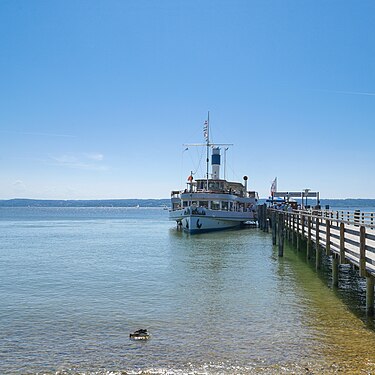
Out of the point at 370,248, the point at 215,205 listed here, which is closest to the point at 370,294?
the point at 370,248

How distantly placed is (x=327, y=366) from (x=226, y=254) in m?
19.8

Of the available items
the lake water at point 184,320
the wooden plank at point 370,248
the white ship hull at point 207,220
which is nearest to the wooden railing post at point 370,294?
the lake water at point 184,320

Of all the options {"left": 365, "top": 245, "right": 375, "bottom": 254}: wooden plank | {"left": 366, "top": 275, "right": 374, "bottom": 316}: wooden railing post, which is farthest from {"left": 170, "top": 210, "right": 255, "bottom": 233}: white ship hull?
{"left": 365, "top": 245, "right": 375, "bottom": 254}: wooden plank

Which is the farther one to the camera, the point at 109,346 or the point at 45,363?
the point at 109,346

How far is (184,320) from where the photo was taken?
41.4 feet

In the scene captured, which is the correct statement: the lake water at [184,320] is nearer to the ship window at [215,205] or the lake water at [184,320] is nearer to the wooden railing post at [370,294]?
the wooden railing post at [370,294]

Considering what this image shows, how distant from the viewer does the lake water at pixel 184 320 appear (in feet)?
30.2

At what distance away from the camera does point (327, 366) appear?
8859 mm

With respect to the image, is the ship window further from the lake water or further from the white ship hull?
the lake water

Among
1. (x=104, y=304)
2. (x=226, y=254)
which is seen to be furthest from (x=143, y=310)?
(x=226, y=254)

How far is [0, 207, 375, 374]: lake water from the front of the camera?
9.22 m

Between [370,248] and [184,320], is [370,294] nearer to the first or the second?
[370,248]

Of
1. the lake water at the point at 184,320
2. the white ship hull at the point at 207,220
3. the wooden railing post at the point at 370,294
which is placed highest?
the white ship hull at the point at 207,220

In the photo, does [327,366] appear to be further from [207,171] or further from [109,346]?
[207,171]
